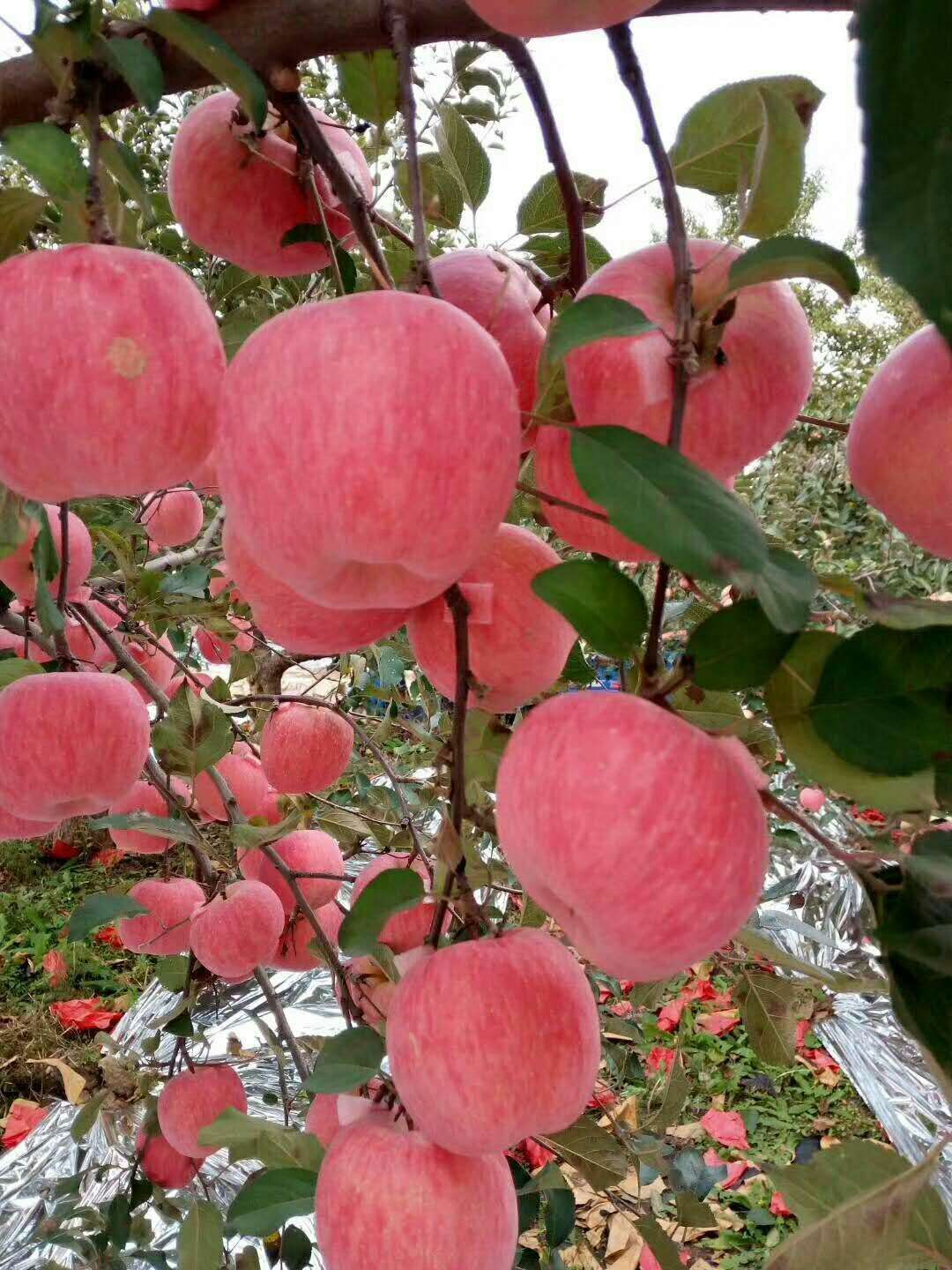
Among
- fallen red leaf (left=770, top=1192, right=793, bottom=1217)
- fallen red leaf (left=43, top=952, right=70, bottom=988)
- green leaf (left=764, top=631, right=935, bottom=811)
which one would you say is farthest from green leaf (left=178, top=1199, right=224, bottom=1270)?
fallen red leaf (left=43, top=952, right=70, bottom=988)

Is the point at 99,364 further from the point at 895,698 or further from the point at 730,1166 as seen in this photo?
the point at 730,1166

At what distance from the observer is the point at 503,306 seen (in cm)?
58

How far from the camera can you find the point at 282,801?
138 cm

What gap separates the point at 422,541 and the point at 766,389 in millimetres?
194

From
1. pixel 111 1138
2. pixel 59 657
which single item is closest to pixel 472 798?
pixel 59 657

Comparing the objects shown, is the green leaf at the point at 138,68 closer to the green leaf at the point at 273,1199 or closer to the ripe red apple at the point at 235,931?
the green leaf at the point at 273,1199

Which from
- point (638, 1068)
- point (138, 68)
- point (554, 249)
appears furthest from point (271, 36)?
point (638, 1068)

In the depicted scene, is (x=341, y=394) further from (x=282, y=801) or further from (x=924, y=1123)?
(x=924, y=1123)

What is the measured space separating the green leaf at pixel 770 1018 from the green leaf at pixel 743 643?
2.10ft

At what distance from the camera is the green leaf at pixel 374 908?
1.70ft

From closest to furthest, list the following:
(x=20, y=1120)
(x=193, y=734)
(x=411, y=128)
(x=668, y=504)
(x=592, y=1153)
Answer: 1. (x=668, y=504)
2. (x=411, y=128)
3. (x=592, y=1153)
4. (x=193, y=734)
5. (x=20, y=1120)

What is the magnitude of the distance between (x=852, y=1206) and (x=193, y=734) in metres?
0.78

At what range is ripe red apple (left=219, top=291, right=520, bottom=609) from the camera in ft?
1.24

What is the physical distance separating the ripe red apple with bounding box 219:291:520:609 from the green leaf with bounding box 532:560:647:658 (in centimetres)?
4
